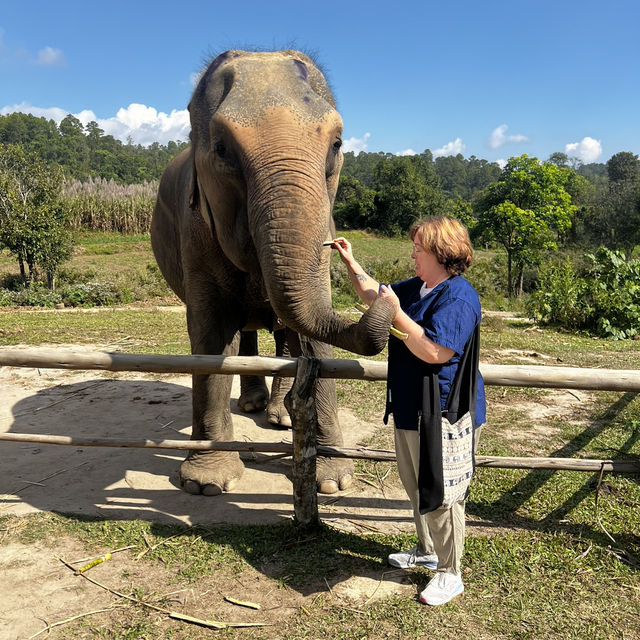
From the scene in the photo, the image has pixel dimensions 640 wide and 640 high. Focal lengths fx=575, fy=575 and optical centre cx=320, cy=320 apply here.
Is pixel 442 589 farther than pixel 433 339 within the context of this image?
Yes

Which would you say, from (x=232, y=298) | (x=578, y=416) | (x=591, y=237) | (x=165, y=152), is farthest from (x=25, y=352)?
(x=165, y=152)

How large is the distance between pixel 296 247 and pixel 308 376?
86 centimetres

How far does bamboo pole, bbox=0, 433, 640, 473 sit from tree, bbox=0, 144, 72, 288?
43.5 ft

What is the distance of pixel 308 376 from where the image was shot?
332cm

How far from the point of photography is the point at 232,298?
13.8 ft

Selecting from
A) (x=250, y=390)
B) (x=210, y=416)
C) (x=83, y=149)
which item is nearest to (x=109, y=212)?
(x=250, y=390)

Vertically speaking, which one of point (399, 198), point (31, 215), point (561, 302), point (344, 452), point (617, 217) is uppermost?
point (399, 198)

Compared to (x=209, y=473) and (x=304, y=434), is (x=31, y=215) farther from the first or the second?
(x=304, y=434)

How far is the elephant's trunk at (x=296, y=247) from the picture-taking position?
274 centimetres

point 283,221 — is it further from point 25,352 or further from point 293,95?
point 25,352

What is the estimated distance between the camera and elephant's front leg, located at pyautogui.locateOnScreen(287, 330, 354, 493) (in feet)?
13.6

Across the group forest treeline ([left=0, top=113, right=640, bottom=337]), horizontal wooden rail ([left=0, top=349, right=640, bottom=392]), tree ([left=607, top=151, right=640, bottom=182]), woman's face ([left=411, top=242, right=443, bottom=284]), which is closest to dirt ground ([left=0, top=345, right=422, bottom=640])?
horizontal wooden rail ([left=0, top=349, right=640, bottom=392])

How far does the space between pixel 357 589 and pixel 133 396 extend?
4242 millimetres

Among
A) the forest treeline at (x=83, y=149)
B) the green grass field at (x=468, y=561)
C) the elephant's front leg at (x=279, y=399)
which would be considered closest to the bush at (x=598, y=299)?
the green grass field at (x=468, y=561)
